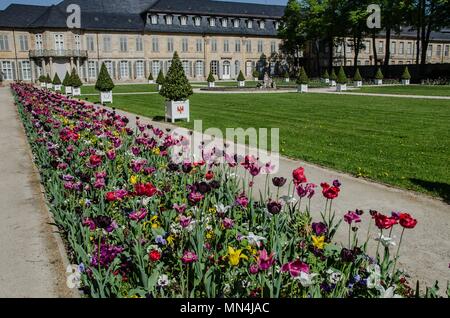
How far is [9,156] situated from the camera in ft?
32.1

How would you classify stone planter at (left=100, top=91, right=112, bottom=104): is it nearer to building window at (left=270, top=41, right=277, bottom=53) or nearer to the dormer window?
the dormer window

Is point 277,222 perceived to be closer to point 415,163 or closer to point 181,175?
point 181,175

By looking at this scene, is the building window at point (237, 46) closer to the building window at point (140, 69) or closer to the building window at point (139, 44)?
the building window at point (139, 44)

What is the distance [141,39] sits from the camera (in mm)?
53938

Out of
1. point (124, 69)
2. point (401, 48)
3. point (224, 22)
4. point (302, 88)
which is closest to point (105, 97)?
point (302, 88)

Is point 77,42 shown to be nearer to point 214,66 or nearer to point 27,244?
point 214,66

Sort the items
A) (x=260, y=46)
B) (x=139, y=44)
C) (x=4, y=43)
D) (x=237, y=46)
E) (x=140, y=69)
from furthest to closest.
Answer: (x=260, y=46), (x=237, y=46), (x=140, y=69), (x=139, y=44), (x=4, y=43)

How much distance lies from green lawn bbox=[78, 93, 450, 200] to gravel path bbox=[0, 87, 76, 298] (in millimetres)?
4927

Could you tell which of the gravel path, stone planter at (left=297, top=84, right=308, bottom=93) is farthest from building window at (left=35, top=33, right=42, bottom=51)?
the gravel path

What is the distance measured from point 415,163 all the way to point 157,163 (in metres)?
4.81

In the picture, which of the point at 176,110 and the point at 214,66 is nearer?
the point at 176,110

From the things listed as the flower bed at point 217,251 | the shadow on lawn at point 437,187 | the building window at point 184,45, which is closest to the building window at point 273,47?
the building window at point 184,45

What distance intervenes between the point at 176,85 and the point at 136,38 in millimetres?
41631
